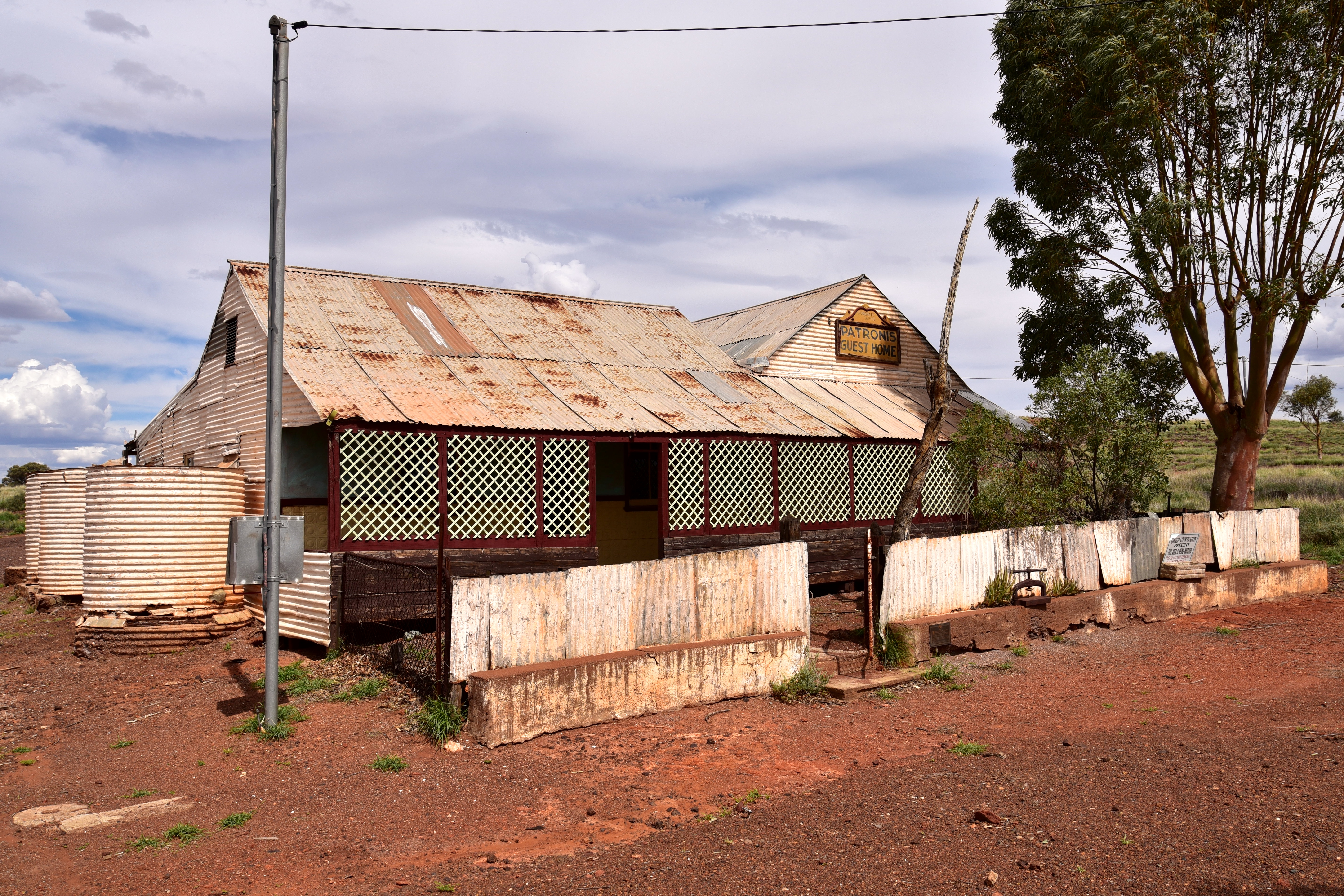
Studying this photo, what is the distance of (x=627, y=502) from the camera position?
48.2 ft

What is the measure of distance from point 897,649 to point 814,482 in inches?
208

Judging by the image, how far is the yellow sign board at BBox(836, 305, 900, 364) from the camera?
59.5ft

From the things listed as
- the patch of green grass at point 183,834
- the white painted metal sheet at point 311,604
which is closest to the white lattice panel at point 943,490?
the white painted metal sheet at point 311,604

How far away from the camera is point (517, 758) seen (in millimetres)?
6594

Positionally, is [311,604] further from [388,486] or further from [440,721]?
[440,721]

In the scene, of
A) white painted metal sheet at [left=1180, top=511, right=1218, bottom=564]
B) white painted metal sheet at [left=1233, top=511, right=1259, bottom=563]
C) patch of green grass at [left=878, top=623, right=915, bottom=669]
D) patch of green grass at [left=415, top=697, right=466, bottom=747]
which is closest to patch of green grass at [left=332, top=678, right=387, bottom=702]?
patch of green grass at [left=415, top=697, right=466, bottom=747]

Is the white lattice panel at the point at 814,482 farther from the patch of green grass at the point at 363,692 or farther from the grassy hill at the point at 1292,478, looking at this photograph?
the patch of green grass at the point at 363,692

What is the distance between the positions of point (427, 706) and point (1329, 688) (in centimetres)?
852

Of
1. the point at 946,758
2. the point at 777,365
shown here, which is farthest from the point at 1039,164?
the point at 946,758

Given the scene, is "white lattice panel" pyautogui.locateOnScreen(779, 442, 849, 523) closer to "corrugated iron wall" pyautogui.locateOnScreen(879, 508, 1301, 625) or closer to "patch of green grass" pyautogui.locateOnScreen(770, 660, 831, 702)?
"corrugated iron wall" pyautogui.locateOnScreen(879, 508, 1301, 625)

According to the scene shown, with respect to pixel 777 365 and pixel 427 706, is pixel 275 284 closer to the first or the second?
pixel 427 706

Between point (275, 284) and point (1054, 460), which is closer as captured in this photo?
point (275, 284)

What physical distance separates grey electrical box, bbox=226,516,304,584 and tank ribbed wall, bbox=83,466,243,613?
3883 mm

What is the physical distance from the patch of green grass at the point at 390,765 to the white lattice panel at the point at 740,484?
735 centimetres
